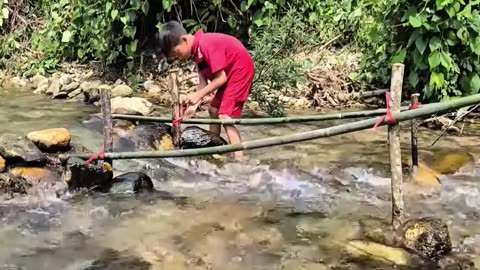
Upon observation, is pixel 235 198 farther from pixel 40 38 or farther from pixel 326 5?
pixel 40 38

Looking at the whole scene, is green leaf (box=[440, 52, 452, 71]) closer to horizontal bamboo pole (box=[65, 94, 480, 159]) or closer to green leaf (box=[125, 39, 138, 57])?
horizontal bamboo pole (box=[65, 94, 480, 159])

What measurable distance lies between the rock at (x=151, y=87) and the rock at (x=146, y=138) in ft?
8.80

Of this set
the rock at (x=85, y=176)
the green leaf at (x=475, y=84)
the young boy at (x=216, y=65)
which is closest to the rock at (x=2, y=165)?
the rock at (x=85, y=176)

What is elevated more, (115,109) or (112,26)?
(112,26)

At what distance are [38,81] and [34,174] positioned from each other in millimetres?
4737

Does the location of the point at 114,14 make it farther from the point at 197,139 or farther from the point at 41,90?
the point at 197,139

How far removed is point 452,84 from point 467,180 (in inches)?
76.7

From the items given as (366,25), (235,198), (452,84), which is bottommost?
(235,198)

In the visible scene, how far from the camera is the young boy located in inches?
188

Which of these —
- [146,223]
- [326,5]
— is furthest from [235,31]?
[146,223]

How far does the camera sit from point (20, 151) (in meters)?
5.00

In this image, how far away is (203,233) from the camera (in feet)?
13.3

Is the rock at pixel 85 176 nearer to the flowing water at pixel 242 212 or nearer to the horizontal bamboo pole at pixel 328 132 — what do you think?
the flowing water at pixel 242 212

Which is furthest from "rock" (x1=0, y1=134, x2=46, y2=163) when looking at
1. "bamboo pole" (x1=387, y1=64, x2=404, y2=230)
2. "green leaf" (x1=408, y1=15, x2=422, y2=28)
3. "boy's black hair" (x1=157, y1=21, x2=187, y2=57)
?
"green leaf" (x1=408, y1=15, x2=422, y2=28)
